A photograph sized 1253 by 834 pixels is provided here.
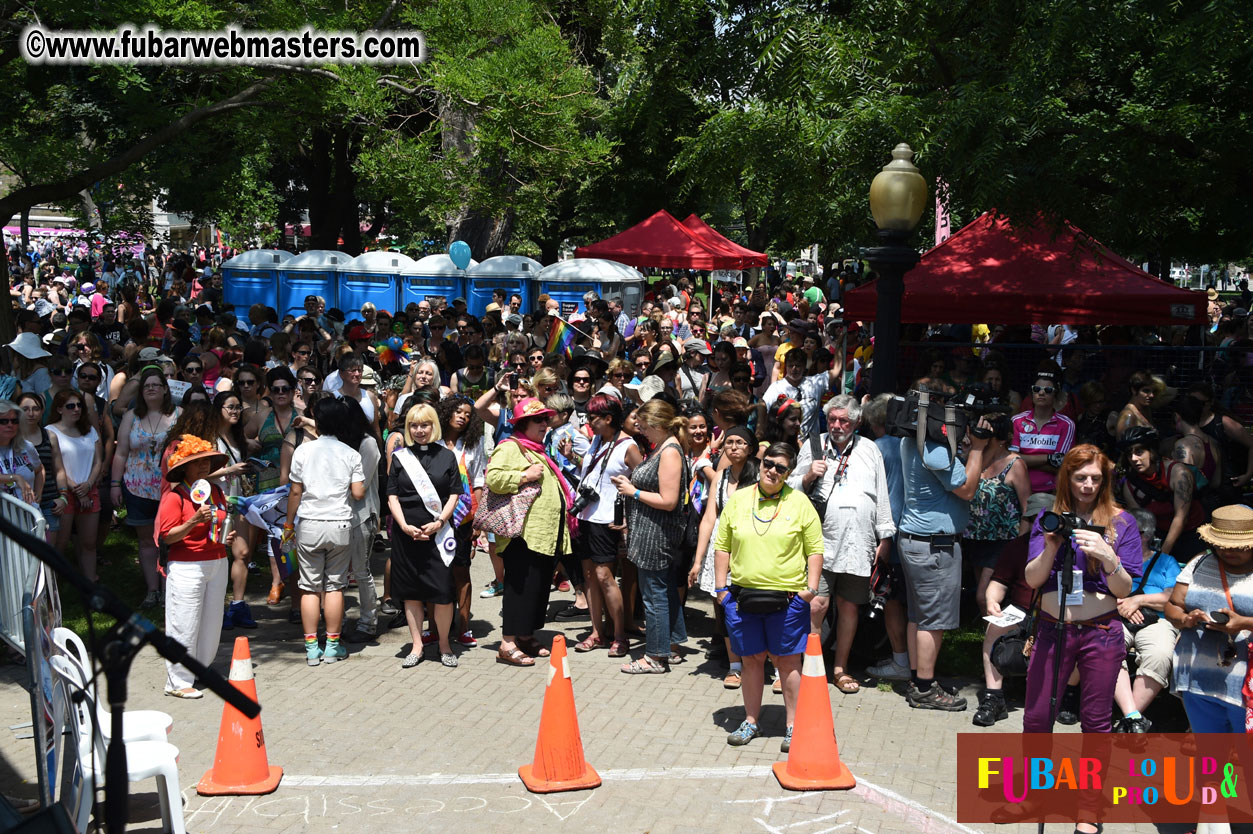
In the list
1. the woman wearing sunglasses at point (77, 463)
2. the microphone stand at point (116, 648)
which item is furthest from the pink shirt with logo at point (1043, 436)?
the microphone stand at point (116, 648)

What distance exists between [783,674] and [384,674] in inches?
112

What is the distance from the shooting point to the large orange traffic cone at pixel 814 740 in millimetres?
5918

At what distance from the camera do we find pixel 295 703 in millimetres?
7188

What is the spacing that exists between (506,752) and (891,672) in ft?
8.62

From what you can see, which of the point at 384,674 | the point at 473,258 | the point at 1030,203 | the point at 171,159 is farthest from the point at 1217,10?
the point at 473,258

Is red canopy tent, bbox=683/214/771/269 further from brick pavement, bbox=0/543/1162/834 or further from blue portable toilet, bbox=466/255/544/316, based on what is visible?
brick pavement, bbox=0/543/1162/834

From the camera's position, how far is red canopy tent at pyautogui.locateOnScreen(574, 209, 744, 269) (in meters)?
21.3

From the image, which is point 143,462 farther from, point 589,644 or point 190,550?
point 589,644

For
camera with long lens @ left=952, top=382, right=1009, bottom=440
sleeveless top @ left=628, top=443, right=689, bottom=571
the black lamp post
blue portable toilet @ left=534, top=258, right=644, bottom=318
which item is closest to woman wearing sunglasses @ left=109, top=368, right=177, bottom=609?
sleeveless top @ left=628, top=443, right=689, bottom=571

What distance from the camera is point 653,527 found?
762 cm

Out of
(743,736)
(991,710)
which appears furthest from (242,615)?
(991,710)

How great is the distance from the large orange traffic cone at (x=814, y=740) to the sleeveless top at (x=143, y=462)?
538 cm

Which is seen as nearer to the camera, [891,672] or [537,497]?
[891,672]

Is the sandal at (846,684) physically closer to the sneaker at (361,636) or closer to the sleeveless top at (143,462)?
the sneaker at (361,636)
